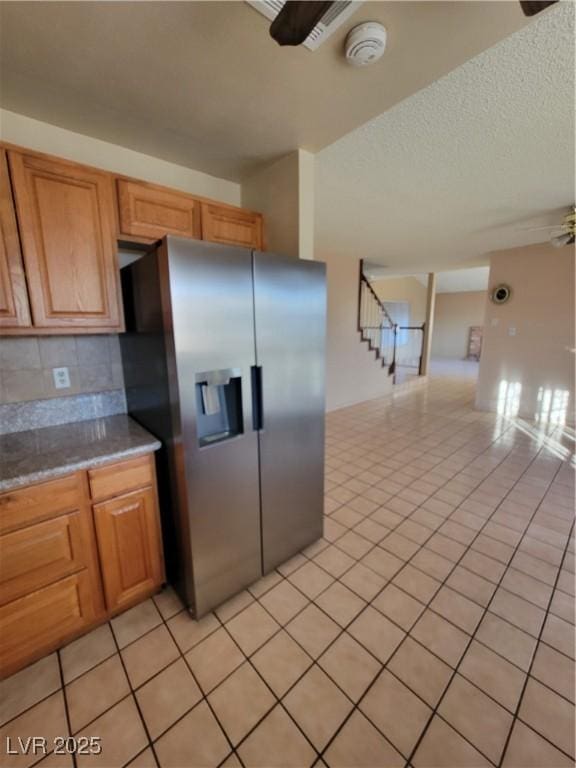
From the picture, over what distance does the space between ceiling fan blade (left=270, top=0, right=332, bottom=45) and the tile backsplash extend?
5.29 feet

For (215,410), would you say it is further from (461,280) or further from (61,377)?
(461,280)

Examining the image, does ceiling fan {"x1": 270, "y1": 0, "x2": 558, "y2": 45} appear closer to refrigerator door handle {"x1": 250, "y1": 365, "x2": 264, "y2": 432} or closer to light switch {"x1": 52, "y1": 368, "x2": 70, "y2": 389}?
refrigerator door handle {"x1": 250, "y1": 365, "x2": 264, "y2": 432}

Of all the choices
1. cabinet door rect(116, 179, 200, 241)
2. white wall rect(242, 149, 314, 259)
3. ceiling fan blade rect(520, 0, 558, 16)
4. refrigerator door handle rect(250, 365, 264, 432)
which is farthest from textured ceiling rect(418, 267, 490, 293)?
ceiling fan blade rect(520, 0, 558, 16)

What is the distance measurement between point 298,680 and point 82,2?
2494 millimetres

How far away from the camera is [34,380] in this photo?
168cm

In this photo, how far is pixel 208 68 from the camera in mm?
1224

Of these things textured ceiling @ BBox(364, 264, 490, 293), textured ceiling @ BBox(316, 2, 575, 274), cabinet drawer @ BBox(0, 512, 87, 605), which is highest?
textured ceiling @ BBox(364, 264, 490, 293)

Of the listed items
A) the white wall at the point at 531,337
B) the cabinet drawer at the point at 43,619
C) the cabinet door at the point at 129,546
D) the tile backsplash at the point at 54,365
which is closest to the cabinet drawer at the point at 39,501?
the cabinet door at the point at 129,546

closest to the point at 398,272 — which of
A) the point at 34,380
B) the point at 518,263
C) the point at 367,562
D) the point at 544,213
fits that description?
the point at 518,263

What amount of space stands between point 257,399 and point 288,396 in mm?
197

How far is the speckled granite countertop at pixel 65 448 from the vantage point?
1.23 meters

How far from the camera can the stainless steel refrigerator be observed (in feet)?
4.32

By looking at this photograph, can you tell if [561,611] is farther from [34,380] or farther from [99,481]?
[34,380]

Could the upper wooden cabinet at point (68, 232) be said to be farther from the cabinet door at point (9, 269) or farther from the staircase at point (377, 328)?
the staircase at point (377, 328)
